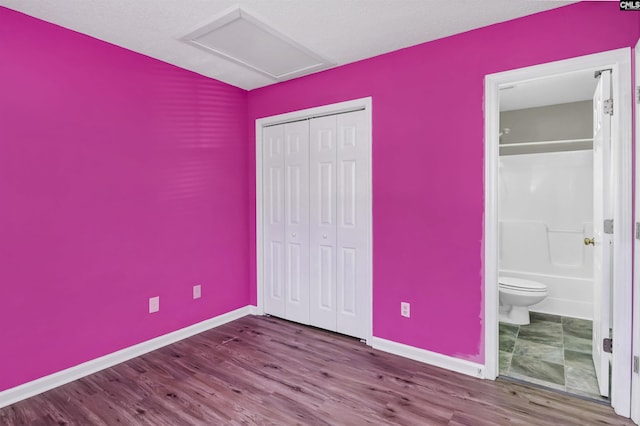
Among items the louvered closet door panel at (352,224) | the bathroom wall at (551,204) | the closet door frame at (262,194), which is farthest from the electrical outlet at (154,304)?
the bathroom wall at (551,204)

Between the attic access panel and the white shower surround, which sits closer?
the attic access panel

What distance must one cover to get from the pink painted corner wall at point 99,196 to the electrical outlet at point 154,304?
0.04m

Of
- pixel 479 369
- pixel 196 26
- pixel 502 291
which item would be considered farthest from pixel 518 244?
pixel 196 26

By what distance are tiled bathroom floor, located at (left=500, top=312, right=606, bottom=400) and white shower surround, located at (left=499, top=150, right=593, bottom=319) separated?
0.35m

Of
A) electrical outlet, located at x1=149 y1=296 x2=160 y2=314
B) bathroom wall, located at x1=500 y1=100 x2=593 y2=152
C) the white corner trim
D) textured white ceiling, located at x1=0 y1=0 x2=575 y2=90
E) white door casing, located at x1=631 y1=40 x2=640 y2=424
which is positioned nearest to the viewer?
white door casing, located at x1=631 y1=40 x2=640 y2=424

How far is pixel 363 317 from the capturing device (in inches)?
116

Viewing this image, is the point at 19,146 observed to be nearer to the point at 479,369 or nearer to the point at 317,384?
the point at 317,384

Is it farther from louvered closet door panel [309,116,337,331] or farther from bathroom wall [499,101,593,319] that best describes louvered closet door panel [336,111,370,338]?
bathroom wall [499,101,593,319]

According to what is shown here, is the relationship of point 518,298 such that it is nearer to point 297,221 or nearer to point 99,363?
point 297,221

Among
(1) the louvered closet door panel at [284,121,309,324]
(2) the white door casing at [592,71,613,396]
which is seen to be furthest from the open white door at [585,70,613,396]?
(1) the louvered closet door panel at [284,121,309,324]

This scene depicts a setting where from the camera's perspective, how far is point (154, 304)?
2.86 m

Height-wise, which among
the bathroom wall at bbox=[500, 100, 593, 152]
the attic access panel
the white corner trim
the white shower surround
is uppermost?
the attic access panel

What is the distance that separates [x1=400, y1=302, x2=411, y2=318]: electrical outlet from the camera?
2683 millimetres

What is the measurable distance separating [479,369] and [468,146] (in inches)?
63.5
